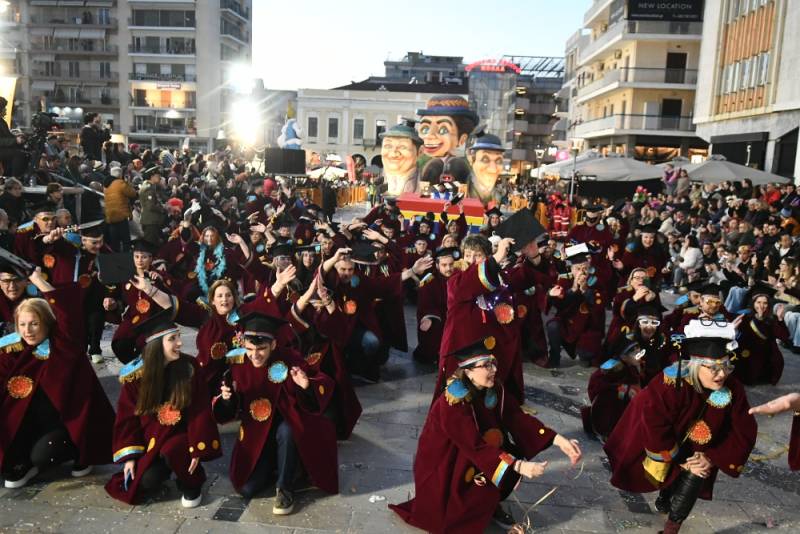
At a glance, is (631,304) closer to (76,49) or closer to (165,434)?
(165,434)

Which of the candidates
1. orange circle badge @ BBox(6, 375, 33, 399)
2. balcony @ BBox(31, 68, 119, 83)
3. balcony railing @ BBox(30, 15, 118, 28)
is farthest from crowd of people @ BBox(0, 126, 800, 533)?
balcony railing @ BBox(30, 15, 118, 28)

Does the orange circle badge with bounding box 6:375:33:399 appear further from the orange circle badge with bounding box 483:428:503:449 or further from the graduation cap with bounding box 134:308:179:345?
the orange circle badge with bounding box 483:428:503:449

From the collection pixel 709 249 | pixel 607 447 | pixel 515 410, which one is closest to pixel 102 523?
pixel 515 410

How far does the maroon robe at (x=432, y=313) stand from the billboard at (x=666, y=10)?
32465 millimetres

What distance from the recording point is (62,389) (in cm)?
545

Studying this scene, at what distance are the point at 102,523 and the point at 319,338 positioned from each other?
262 centimetres

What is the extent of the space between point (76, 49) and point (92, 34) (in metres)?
1.78

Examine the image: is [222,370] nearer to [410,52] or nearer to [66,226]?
[66,226]

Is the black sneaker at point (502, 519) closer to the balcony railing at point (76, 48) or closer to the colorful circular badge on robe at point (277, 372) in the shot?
the colorful circular badge on robe at point (277, 372)

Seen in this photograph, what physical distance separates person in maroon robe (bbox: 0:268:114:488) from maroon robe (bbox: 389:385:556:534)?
2634 mm

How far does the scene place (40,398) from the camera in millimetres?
5477

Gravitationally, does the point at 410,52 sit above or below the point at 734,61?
above

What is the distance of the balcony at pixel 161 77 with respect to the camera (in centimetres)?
5653

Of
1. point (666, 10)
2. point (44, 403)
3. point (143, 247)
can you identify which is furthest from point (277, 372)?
point (666, 10)
